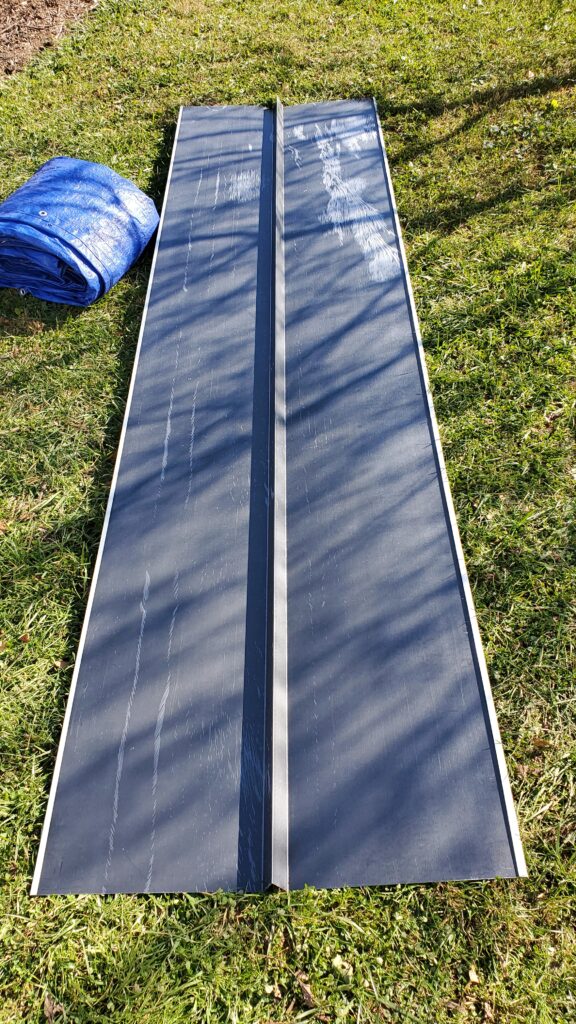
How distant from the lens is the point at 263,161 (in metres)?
4.95

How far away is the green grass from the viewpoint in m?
2.22

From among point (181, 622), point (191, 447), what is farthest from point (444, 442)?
point (181, 622)

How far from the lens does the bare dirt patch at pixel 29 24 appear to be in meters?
6.43

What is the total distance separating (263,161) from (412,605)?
12.6 feet

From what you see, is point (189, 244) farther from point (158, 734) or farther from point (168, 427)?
point (158, 734)

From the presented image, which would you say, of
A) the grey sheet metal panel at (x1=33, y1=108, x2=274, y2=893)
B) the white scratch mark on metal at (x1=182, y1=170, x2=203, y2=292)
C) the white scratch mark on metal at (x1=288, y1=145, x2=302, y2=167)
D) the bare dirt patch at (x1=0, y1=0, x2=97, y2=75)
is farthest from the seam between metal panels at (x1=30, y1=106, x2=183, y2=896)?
the bare dirt patch at (x1=0, y1=0, x2=97, y2=75)

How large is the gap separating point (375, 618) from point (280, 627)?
41 cm

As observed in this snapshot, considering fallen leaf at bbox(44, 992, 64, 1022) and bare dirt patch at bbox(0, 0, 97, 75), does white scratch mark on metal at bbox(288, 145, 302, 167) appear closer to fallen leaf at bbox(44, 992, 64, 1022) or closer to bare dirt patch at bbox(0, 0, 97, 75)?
bare dirt patch at bbox(0, 0, 97, 75)

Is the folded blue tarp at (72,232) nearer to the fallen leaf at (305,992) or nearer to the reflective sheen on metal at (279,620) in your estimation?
the reflective sheen on metal at (279,620)

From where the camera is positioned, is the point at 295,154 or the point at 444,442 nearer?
the point at 444,442

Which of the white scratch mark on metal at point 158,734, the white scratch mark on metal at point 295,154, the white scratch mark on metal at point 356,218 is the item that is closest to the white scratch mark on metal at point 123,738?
the white scratch mark on metal at point 158,734

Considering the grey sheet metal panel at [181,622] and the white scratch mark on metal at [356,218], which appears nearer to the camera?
the grey sheet metal panel at [181,622]

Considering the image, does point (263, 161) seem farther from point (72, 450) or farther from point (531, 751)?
point (531, 751)

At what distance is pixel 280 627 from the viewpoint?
8.94 ft
